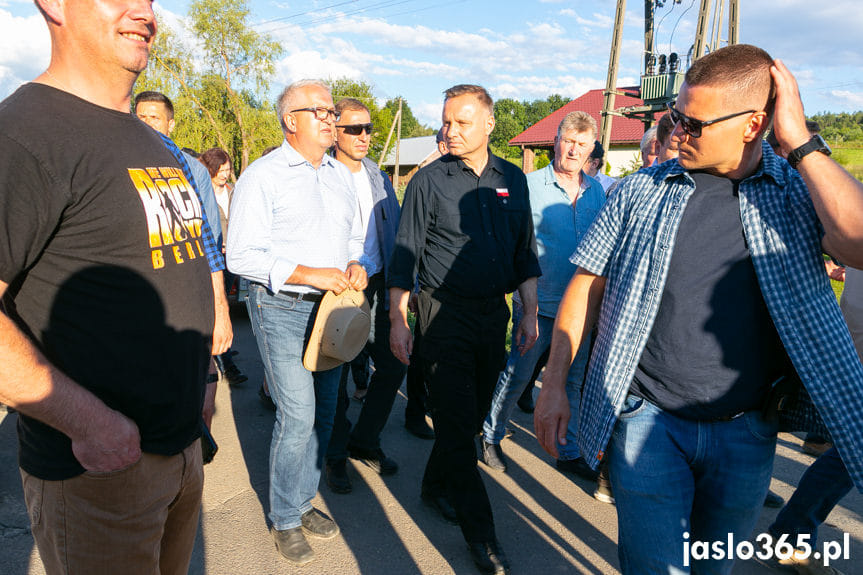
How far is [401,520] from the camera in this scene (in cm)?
347

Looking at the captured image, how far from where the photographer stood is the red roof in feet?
116

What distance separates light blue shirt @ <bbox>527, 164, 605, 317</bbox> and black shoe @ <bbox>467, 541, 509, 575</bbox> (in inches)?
69.7

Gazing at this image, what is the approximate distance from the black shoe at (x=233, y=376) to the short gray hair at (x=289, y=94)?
312 centimetres

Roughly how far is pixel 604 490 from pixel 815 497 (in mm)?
1218

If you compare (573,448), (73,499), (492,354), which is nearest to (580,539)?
(573,448)

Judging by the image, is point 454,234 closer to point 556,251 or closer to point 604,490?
point 556,251

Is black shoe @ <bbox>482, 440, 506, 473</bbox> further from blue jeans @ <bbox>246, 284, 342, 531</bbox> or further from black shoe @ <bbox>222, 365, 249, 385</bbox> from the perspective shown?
black shoe @ <bbox>222, 365, 249, 385</bbox>

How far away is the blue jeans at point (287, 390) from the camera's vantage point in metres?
3.04

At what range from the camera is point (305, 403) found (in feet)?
10.0

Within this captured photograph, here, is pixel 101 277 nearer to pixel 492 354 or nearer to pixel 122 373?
pixel 122 373

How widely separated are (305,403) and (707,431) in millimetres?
1981

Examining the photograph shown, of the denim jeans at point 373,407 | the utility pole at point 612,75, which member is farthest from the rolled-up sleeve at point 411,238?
the utility pole at point 612,75

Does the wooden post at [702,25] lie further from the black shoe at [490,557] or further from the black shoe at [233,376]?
the black shoe at [490,557]

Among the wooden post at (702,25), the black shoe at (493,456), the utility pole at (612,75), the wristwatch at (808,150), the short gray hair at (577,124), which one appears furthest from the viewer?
the utility pole at (612,75)
